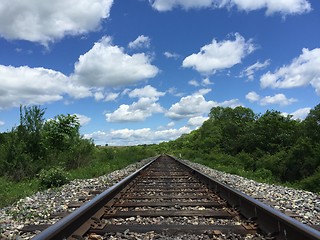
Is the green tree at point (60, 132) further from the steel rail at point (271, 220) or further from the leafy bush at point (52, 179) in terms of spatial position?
the steel rail at point (271, 220)

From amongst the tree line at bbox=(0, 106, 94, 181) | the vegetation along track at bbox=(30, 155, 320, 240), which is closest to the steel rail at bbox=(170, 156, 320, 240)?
the vegetation along track at bbox=(30, 155, 320, 240)

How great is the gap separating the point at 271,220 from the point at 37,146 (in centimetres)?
1279

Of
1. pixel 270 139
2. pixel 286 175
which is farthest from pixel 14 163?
pixel 270 139

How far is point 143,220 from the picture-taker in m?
4.55

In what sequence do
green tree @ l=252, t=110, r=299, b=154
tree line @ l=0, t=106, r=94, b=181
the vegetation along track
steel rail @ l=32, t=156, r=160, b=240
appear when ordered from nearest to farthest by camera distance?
steel rail @ l=32, t=156, r=160, b=240
the vegetation along track
tree line @ l=0, t=106, r=94, b=181
green tree @ l=252, t=110, r=299, b=154

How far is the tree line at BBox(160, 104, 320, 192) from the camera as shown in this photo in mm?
26027

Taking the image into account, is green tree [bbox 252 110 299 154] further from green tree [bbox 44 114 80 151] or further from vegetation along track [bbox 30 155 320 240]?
vegetation along track [bbox 30 155 320 240]

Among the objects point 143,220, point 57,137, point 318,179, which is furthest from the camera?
point 318,179

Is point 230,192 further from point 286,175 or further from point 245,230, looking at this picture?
point 286,175

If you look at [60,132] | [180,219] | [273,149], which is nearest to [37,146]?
[60,132]

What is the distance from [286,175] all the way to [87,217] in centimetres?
2920

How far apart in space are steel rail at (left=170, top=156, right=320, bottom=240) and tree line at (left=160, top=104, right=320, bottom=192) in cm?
1129

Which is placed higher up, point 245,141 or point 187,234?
point 245,141

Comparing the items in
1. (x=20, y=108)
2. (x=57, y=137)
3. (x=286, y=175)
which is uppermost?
(x=20, y=108)
